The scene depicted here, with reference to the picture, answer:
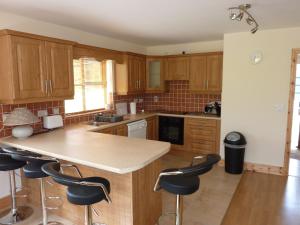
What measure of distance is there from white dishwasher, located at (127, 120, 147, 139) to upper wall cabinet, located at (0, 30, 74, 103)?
137 cm

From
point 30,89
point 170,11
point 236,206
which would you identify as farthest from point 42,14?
point 236,206

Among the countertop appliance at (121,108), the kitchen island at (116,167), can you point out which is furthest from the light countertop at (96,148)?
the countertop appliance at (121,108)

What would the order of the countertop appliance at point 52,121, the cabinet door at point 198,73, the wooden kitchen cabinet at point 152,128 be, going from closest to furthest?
the countertop appliance at point 52,121 → the cabinet door at point 198,73 → the wooden kitchen cabinet at point 152,128

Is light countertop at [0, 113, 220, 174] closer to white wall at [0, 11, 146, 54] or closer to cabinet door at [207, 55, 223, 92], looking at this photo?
white wall at [0, 11, 146, 54]

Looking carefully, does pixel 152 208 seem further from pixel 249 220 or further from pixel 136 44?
pixel 136 44

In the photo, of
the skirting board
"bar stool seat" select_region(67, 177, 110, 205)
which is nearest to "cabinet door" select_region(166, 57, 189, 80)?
the skirting board

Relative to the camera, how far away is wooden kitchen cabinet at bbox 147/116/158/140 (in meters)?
5.00

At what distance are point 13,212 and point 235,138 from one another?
338cm

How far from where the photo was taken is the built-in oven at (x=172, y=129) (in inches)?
198

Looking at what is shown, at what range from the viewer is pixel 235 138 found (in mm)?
3969

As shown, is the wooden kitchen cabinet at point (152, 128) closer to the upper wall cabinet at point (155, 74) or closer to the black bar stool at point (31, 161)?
the upper wall cabinet at point (155, 74)

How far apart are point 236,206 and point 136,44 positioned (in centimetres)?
389

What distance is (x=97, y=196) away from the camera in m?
1.77

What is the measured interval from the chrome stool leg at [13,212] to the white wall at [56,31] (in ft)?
6.06
